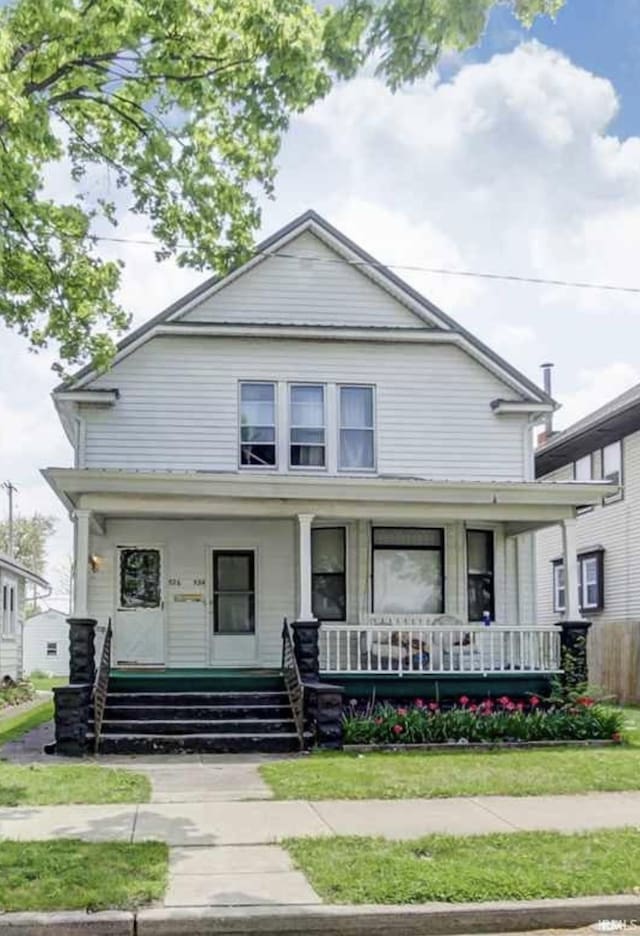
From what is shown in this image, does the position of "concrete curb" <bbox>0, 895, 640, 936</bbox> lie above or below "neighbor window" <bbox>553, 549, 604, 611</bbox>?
below

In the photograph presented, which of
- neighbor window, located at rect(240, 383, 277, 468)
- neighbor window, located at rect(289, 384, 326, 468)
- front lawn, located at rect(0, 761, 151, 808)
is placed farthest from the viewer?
neighbor window, located at rect(289, 384, 326, 468)

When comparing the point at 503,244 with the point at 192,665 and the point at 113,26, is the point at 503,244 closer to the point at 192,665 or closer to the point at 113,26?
the point at 113,26

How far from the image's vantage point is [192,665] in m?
15.4

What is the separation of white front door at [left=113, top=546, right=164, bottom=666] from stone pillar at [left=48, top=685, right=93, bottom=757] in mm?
3514

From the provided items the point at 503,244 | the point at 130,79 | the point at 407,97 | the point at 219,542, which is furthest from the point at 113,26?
the point at 219,542

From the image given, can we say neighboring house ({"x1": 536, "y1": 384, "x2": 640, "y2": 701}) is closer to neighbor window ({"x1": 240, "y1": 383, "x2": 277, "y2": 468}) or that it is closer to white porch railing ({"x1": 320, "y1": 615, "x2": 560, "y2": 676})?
white porch railing ({"x1": 320, "y1": 615, "x2": 560, "y2": 676})

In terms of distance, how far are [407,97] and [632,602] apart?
15126mm

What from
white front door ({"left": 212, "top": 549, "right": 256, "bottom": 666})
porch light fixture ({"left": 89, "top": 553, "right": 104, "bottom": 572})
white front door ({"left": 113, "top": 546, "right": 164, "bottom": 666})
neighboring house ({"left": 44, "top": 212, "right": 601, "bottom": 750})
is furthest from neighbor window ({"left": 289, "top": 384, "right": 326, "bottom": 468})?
porch light fixture ({"left": 89, "top": 553, "right": 104, "bottom": 572})

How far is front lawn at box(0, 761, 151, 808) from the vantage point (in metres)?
8.52

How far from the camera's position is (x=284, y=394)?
632 inches

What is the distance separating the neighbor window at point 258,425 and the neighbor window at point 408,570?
7.39ft

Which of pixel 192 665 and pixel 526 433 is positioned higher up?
pixel 526 433

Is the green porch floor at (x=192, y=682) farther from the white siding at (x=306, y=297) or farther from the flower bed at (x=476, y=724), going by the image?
the white siding at (x=306, y=297)

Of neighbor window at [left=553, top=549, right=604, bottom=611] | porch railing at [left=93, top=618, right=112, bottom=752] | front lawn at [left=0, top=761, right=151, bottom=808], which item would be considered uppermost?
neighbor window at [left=553, top=549, right=604, bottom=611]
